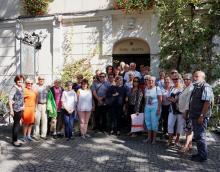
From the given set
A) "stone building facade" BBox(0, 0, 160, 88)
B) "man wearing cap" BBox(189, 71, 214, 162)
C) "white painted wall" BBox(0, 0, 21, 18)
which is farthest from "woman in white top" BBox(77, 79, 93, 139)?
"white painted wall" BBox(0, 0, 21, 18)

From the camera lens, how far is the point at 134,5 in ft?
42.4

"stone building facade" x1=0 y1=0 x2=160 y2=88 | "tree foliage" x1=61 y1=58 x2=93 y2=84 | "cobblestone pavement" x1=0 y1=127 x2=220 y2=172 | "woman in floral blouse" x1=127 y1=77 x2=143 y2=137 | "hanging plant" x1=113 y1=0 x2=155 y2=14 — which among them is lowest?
"cobblestone pavement" x1=0 y1=127 x2=220 y2=172

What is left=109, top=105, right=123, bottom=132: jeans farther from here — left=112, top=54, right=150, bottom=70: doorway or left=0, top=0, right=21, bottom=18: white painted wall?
left=0, top=0, right=21, bottom=18: white painted wall

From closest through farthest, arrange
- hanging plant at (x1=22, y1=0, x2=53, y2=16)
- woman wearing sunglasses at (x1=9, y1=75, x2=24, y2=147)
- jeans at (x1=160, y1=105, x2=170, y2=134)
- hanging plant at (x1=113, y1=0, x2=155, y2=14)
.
A: 1. woman wearing sunglasses at (x1=9, y1=75, x2=24, y2=147)
2. jeans at (x1=160, y1=105, x2=170, y2=134)
3. hanging plant at (x1=113, y1=0, x2=155, y2=14)
4. hanging plant at (x1=22, y1=0, x2=53, y2=16)

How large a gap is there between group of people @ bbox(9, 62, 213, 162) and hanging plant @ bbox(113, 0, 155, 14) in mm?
2633

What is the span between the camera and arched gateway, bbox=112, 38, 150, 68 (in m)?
13.9

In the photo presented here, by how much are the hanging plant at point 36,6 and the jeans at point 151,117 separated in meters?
7.03

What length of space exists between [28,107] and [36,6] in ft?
19.9

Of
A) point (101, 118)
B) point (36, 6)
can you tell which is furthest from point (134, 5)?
point (101, 118)

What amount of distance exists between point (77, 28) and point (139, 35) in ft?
8.02

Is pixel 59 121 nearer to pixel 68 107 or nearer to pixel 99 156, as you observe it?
pixel 68 107

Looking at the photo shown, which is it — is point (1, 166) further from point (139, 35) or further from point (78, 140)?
point (139, 35)

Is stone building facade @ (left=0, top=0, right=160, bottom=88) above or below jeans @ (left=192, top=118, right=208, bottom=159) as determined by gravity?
above

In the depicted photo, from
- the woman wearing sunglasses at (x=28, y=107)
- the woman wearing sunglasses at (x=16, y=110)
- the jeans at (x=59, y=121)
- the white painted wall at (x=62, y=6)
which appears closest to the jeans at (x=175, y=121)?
the jeans at (x=59, y=121)
